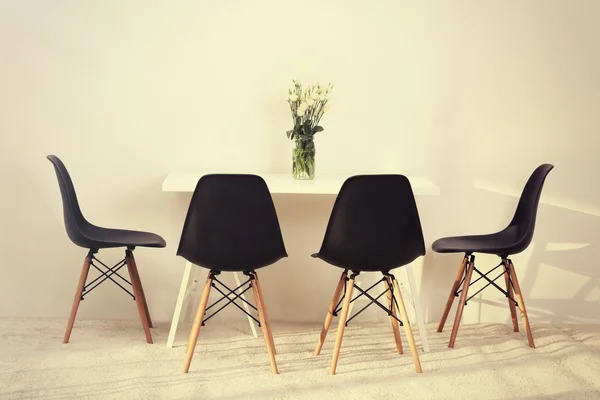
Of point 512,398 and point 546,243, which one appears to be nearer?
point 512,398

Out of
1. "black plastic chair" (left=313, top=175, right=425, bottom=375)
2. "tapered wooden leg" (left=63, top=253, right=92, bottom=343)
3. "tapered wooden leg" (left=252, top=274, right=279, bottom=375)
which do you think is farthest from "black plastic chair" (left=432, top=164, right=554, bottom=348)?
"tapered wooden leg" (left=63, top=253, right=92, bottom=343)

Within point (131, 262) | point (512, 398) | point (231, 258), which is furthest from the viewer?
point (131, 262)

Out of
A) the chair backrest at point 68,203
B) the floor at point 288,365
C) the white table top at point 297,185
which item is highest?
the white table top at point 297,185

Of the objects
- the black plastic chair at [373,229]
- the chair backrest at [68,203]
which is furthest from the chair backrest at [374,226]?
the chair backrest at [68,203]

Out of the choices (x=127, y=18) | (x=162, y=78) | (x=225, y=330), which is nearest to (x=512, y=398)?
(x=225, y=330)

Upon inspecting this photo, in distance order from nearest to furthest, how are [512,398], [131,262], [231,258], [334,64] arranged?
1. [512,398]
2. [231,258]
3. [131,262]
4. [334,64]

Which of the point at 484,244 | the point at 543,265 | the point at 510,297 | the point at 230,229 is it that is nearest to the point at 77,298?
the point at 230,229

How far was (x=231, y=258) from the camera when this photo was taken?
318cm

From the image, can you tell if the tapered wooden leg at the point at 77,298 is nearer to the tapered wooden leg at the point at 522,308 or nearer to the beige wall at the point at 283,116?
the beige wall at the point at 283,116

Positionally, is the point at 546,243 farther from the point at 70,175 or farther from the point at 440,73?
the point at 70,175

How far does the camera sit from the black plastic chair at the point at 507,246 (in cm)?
354

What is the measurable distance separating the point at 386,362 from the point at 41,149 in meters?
2.00

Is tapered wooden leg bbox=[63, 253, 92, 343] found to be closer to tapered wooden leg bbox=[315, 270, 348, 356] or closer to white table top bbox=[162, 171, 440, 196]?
white table top bbox=[162, 171, 440, 196]

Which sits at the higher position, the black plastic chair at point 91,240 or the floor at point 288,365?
the black plastic chair at point 91,240
